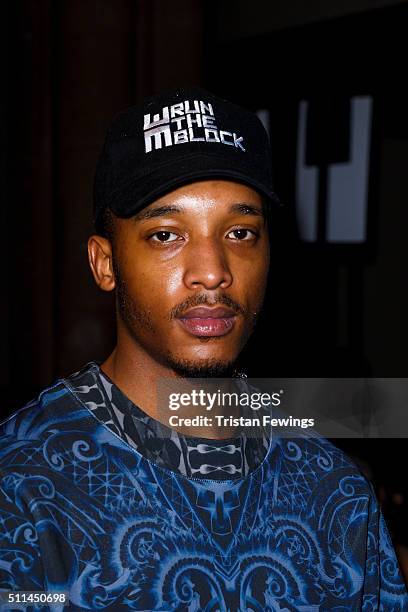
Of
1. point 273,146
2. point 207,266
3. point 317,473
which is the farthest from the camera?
point 273,146

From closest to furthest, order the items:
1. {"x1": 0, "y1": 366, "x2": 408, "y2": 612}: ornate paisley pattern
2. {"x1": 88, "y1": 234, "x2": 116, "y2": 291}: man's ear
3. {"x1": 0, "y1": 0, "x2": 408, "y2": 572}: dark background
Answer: {"x1": 0, "y1": 366, "x2": 408, "y2": 612}: ornate paisley pattern
{"x1": 88, "y1": 234, "x2": 116, "y2": 291}: man's ear
{"x1": 0, "y1": 0, "x2": 408, "y2": 572}: dark background

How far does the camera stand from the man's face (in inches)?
29.0

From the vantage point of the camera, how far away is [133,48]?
70.4 inches

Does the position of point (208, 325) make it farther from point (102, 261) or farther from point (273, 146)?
point (273, 146)

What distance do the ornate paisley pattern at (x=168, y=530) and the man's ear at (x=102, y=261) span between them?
103mm

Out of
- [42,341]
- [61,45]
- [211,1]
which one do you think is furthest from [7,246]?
[211,1]

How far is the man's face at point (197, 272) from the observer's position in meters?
0.74

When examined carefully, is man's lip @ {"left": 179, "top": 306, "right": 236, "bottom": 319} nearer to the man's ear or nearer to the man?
the man

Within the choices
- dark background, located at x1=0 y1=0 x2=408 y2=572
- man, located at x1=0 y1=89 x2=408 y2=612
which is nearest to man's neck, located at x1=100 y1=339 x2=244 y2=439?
man, located at x1=0 y1=89 x2=408 y2=612

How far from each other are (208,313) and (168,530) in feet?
0.63

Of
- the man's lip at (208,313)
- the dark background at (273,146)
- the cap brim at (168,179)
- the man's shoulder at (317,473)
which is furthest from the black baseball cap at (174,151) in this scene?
the dark background at (273,146)

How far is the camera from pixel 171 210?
74 centimetres

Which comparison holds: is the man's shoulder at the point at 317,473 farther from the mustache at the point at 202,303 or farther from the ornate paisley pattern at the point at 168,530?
the mustache at the point at 202,303

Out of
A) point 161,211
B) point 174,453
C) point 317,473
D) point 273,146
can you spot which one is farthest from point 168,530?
point 273,146
